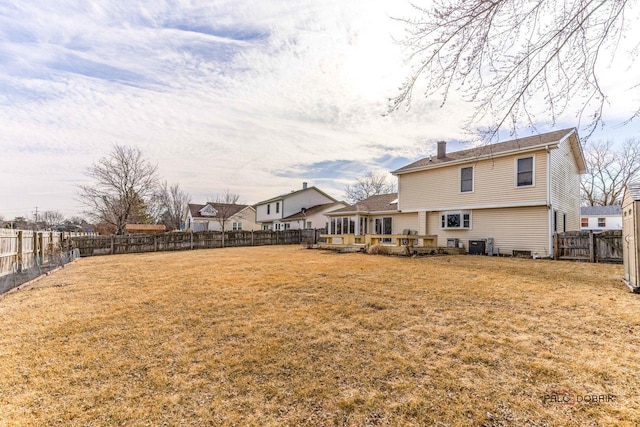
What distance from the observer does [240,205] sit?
44.8 meters

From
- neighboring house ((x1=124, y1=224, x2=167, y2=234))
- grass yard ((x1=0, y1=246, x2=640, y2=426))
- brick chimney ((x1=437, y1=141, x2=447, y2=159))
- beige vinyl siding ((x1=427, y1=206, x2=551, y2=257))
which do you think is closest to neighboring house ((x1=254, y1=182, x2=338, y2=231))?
neighboring house ((x1=124, y1=224, x2=167, y2=234))

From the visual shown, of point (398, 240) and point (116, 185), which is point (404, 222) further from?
point (116, 185)

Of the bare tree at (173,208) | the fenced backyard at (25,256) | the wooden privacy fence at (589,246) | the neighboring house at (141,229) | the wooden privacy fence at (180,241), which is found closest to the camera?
the fenced backyard at (25,256)

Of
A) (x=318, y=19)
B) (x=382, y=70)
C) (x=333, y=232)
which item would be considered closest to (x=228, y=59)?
(x=318, y=19)

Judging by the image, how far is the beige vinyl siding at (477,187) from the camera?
13.4 metres

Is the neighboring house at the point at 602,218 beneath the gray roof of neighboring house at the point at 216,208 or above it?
beneath

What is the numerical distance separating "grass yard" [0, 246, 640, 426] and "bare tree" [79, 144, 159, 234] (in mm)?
22141

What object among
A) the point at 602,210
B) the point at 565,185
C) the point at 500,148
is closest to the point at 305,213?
the point at 500,148

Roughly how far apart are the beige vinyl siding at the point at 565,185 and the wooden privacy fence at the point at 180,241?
1291 cm

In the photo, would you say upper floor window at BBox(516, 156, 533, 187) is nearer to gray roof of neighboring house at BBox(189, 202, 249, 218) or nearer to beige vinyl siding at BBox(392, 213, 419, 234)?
beige vinyl siding at BBox(392, 213, 419, 234)

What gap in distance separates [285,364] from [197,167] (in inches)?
1086

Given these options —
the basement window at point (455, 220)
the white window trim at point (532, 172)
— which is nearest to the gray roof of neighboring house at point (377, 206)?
the basement window at point (455, 220)

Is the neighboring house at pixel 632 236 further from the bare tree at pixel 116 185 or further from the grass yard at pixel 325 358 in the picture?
the bare tree at pixel 116 185

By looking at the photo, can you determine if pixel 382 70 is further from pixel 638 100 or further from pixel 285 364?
pixel 285 364
